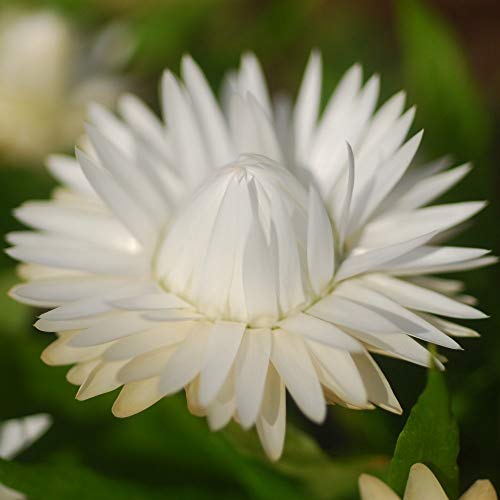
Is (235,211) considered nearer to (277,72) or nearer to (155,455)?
(155,455)

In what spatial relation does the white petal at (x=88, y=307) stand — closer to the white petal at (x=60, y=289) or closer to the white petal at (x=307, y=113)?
the white petal at (x=60, y=289)

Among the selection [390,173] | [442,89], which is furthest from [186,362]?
[442,89]

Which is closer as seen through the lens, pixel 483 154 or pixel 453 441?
pixel 453 441

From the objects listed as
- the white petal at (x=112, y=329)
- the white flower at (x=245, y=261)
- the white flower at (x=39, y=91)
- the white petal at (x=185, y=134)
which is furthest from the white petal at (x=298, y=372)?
the white flower at (x=39, y=91)

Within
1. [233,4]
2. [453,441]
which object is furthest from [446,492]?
[233,4]

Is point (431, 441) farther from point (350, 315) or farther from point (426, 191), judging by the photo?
point (426, 191)
